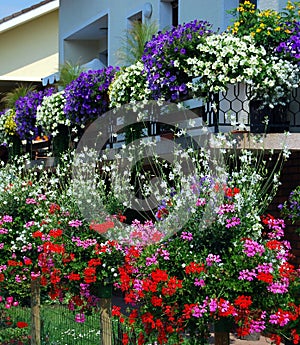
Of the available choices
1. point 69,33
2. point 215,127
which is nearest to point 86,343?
point 215,127

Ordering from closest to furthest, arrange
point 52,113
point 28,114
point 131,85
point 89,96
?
point 131,85
point 89,96
point 52,113
point 28,114

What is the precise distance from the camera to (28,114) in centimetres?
1566

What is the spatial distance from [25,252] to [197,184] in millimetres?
3162

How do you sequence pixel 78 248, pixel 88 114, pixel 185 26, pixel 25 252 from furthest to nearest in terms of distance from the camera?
pixel 88 114 < pixel 185 26 < pixel 25 252 < pixel 78 248

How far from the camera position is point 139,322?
6.83m

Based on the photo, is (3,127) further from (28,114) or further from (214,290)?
(214,290)

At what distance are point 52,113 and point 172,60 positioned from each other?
499 centimetres

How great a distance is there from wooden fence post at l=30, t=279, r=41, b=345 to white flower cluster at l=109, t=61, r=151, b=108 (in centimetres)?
291

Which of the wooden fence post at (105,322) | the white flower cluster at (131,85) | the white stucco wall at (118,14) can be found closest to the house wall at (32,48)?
the white stucco wall at (118,14)

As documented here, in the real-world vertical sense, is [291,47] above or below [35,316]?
above

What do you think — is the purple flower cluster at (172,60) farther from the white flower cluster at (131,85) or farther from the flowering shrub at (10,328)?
the flowering shrub at (10,328)

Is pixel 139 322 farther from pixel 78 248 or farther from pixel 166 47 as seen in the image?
pixel 166 47

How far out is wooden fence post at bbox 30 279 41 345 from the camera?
9.59 meters

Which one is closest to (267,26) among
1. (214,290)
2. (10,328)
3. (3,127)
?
(214,290)
